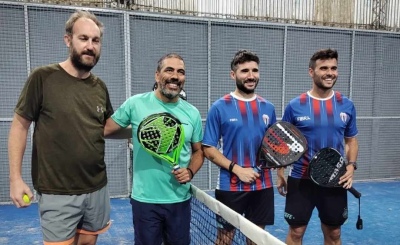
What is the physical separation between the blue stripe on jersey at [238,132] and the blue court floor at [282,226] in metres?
1.72

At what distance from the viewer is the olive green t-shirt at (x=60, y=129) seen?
1876 millimetres

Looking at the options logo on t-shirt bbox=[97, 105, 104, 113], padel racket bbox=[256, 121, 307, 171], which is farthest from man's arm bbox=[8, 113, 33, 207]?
padel racket bbox=[256, 121, 307, 171]

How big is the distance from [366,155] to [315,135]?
15.5 feet

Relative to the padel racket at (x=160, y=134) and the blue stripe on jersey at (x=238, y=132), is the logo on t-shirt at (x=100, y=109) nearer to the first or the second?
the padel racket at (x=160, y=134)

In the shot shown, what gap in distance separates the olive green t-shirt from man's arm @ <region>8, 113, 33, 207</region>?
0.06 meters

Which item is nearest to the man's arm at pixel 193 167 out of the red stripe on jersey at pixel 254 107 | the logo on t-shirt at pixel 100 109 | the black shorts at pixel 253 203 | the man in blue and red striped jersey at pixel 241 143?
the man in blue and red striped jersey at pixel 241 143

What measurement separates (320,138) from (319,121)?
0.14 meters

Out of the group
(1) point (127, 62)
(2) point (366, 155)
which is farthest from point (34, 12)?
(2) point (366, 155)

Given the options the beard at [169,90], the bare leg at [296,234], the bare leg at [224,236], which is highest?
the beard at [169,90]

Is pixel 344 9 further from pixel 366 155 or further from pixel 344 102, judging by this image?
pixel 344 102

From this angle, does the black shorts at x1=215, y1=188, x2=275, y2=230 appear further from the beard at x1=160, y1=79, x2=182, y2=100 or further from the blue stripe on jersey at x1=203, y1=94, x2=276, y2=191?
the beard at x1=160, y1=79, x2=182, y2=100

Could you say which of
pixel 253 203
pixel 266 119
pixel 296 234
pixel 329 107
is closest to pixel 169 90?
pixel 266 119

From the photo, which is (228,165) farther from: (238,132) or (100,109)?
(100,109)

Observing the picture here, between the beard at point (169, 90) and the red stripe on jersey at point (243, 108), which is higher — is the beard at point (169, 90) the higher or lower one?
the higher one
